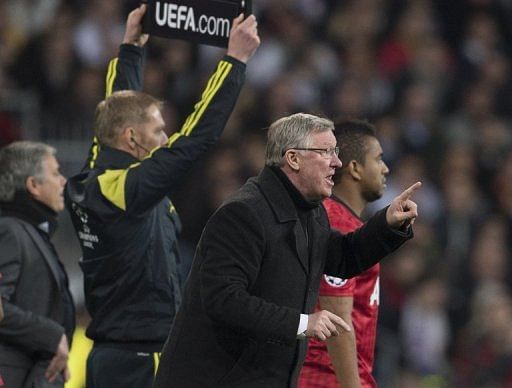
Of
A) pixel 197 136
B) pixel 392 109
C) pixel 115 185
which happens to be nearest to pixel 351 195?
pixel 197 136

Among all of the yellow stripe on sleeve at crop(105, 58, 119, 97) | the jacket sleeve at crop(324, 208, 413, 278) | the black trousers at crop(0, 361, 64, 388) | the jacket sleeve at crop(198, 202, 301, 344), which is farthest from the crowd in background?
the jacket sleeve at crop(198, 202, 301, 344)

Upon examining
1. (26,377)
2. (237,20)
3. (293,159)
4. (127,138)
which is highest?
(237,20)

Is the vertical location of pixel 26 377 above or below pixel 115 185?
below

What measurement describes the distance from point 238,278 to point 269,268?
0.65 ft

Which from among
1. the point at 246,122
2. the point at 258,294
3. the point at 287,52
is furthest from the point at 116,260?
the point at 287,52

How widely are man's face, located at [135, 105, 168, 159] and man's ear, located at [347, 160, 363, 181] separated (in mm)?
872

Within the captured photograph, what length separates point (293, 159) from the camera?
215 inches

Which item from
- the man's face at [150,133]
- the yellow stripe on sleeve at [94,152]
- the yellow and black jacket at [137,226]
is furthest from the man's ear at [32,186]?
the man's face at [150,133]

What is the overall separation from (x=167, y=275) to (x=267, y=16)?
7780 millimetres

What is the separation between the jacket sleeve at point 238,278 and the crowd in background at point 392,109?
5.44m

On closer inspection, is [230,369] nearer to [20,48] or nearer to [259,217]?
[259,217]

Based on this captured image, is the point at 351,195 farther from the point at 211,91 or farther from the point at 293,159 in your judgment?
the point at 293,159

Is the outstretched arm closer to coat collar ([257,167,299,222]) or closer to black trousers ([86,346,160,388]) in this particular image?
black trousers ([86,346,160,388])

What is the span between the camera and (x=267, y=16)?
45.7ft
